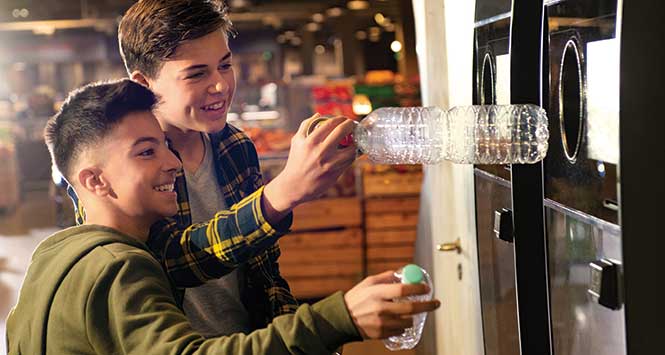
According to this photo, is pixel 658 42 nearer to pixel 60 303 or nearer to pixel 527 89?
pixel 527 89

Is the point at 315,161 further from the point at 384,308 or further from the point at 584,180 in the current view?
the point at 584,180

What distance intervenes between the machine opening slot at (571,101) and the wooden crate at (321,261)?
311 cm

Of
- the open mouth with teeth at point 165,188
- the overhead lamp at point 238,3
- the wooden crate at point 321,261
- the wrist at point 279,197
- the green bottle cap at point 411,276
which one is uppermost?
the overhead lamp at point 238,3

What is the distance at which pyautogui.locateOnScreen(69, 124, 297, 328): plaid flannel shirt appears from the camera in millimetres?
2113

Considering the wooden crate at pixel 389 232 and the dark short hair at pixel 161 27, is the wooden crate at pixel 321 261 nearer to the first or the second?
the wooden crate at pixel 389 232

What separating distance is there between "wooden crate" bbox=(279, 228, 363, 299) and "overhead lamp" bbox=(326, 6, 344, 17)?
35.1 feet

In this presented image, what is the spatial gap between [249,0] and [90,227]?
10.1 metres

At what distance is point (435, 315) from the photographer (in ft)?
14.1

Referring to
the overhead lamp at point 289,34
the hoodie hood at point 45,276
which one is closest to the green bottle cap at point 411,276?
the hoodie hood at point 45,276

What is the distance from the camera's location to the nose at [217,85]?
93.4 inches

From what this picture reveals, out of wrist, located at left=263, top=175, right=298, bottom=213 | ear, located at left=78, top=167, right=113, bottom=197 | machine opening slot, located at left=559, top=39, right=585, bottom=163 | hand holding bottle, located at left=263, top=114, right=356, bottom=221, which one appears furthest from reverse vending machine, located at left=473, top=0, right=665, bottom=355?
ear, located at left=78, top=167, right=113, bottom=197

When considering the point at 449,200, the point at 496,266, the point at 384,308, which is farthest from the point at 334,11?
the point at 384,308

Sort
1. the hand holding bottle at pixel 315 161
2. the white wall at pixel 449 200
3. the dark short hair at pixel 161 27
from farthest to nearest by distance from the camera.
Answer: the white wall at pixel 449 200 → the dark short hair at pixel 161 27 → the hand holding bottle at pixel 315 161

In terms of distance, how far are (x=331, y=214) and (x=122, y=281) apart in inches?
163
